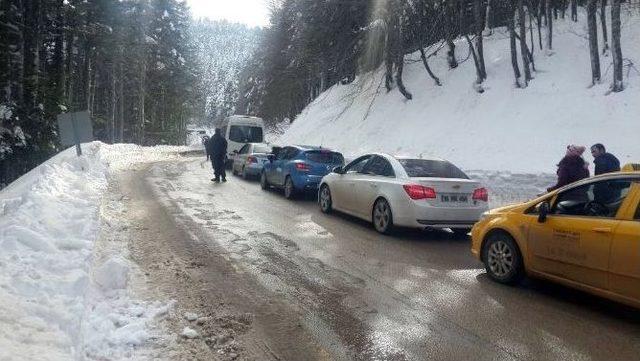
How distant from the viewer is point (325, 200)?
1159 centimetres

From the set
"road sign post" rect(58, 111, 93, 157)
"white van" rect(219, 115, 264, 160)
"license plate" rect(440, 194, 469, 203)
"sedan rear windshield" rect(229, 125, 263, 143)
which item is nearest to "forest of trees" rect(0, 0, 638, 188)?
"road sign post" rect(58, 111, 93, 157)

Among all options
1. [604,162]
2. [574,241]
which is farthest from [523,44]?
[574,241]

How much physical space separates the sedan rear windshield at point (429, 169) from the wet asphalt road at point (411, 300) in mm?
1118

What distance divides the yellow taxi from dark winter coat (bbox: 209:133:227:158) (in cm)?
1260

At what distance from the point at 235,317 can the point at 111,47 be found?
35.4 metres

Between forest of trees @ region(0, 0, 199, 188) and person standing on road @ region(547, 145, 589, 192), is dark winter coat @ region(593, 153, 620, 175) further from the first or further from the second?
forest of trees @ region(0, 0, 199, 188)

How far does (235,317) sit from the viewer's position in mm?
4906

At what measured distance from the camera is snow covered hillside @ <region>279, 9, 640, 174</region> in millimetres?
16375

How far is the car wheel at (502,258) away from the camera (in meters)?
6.15

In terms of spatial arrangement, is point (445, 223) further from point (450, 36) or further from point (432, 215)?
point (450, 36)

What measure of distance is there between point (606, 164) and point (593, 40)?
1092 centimetres

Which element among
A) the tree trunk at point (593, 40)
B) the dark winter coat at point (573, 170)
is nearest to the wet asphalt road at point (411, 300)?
the dark winter coat at point (573, 170)

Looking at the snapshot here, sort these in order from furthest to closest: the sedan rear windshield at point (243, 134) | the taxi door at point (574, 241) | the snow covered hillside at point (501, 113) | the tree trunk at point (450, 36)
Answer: the sedan rear windshield at point (243, 134) → the tree trunk at point (450, 36) → the snow covered hillside at point (501, 113) → the taxi door at point (574, 241)

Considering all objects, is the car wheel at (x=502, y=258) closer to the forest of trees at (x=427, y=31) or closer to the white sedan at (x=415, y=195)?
the white sedan at (x=415, y=195)
